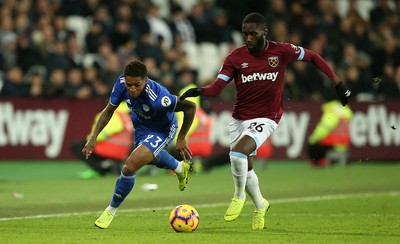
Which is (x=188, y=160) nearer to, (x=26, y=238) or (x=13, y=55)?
(x=26, y=238)

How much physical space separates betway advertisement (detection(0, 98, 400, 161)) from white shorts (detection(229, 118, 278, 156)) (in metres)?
9.76

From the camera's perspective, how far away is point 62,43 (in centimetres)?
2144

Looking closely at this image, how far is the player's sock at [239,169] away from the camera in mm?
10773

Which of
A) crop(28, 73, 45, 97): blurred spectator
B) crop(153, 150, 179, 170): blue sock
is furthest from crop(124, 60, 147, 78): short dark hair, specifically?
crop(28, 73, 45, 97): blurred spectator

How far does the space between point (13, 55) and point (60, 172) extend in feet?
10.8

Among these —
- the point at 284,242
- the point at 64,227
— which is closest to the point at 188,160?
the point at 64,227

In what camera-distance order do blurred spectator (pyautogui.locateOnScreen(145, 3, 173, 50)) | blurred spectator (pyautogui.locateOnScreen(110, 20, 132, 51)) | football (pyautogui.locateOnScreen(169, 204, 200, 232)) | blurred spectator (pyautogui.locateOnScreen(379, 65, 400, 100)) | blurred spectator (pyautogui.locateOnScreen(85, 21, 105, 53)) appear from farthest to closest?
blurred spectator (pyautogui.locateOnScreen(145, 3, 173, 50)), blurred spectator (pyautogui.locateOnScreen(379, 65, 400, 100)), blurred spectator (pyautogui.locateOnScreen(110, 20, 132, 51)), blurred spectator (pyautogui.locateOnScreen(85, 21, 105, 53)), football (pyautogui.locateOnScreen(169, 204, 200, 232))

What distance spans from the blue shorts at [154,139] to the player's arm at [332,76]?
5.96 ft

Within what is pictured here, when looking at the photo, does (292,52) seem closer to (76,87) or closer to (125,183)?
(125,183)

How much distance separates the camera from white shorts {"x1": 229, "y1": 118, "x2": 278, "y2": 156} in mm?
10984

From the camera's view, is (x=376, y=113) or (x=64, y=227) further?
(x=376, y=113)

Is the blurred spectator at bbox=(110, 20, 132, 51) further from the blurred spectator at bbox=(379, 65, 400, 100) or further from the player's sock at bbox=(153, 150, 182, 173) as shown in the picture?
the player's sock at bbox=(153, 150, 182, 173)

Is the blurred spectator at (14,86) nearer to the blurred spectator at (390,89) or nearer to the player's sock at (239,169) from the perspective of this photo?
the blurred spectator at (390,89)

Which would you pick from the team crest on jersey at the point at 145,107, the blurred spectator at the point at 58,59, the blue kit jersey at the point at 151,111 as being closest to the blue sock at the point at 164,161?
the blue kit jersey at the point at 151,111
